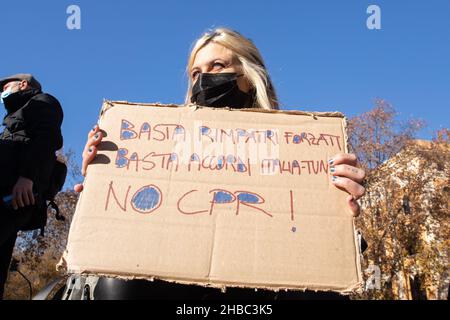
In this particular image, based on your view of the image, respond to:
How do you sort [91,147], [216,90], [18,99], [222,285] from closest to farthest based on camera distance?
[222,285]
[91,147]
[216,90]
[18,99]

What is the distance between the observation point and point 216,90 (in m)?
2.33

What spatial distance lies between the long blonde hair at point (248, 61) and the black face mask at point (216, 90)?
115 millimetres

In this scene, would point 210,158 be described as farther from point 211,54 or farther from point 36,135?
point 36,135

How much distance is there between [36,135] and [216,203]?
1.65m

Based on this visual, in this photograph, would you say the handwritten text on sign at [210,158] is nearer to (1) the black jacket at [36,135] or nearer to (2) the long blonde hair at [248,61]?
(2) the long blonde hair at [248,61]

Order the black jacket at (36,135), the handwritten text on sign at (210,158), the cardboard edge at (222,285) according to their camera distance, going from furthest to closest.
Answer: the black jacket at (36,135) → the handwritten text on sign at (210,158) → the cardboard edge at (222,285)

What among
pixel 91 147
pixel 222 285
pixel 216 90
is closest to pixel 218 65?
pixel 216 90

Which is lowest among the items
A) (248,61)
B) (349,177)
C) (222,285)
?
(222,285)

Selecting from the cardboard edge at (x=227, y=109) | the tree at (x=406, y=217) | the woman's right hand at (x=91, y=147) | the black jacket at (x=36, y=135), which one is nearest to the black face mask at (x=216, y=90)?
the cardboard edge at (x=227, y=109)

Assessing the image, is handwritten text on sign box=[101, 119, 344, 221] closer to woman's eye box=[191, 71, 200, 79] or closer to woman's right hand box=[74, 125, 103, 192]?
woman's right hand box=[74, 125, 103, 192]

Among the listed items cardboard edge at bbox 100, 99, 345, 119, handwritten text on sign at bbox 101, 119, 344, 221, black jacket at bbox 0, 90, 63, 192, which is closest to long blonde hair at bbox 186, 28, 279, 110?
→ cardboard edge at bbox 100, 99, 345, 119

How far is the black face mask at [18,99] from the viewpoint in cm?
300
